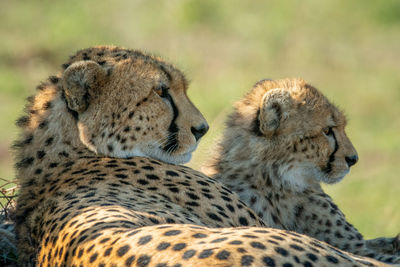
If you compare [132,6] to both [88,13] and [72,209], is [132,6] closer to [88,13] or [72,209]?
[88,13]

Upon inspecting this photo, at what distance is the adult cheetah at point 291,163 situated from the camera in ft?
13.6

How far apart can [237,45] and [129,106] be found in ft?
29.4

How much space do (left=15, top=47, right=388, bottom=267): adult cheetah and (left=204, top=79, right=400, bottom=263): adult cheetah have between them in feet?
1.42

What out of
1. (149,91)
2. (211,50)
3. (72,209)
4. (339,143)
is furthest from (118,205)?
(211,50)

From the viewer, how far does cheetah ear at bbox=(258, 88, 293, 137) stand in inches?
164

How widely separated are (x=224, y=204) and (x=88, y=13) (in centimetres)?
1036

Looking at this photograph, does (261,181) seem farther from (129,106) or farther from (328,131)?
(129,106)

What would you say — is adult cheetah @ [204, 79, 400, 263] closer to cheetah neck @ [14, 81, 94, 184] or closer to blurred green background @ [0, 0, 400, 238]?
cheetah neck @ [14, 81, 94, 184]

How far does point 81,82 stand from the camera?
359 cm

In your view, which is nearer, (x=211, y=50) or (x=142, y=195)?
(x=142, y=195)

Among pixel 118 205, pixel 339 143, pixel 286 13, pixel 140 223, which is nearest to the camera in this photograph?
pixel 140 223

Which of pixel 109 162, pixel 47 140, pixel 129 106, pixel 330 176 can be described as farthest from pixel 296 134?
pixel 47 140

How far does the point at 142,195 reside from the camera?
10.9ft

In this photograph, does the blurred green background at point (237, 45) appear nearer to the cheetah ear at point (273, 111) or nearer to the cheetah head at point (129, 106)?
the cheetah ear at point (273, 111)
